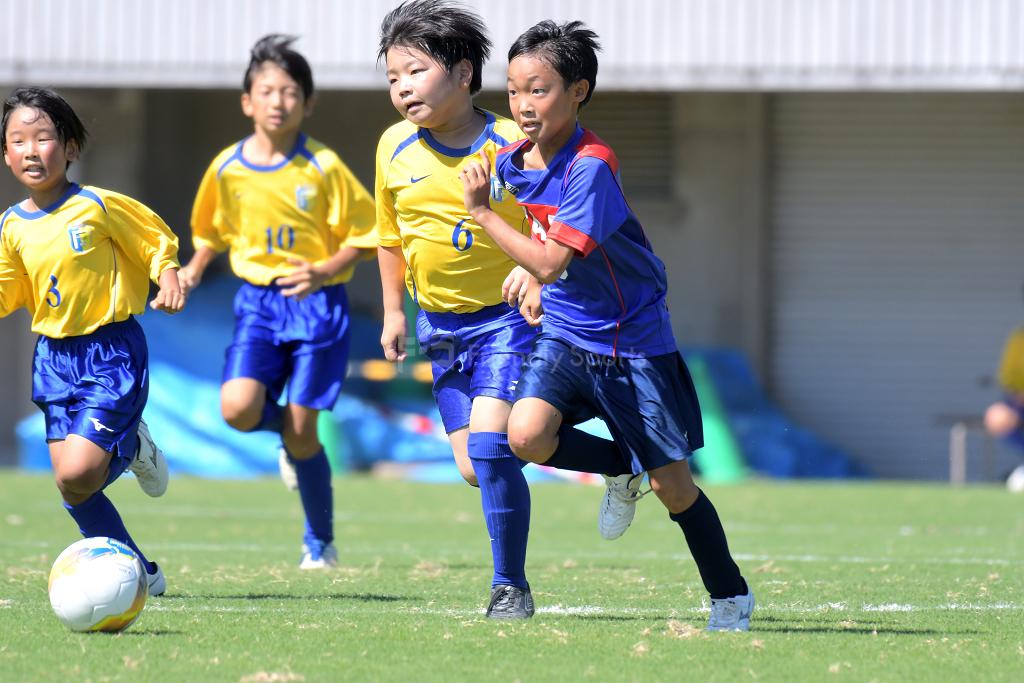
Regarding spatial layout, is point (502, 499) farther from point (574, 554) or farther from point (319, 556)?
point (574, 554)

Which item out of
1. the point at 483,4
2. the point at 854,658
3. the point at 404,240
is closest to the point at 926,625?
the point at 854,658

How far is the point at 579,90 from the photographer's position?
4977 millimetres

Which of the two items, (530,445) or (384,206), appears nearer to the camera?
(530,445)

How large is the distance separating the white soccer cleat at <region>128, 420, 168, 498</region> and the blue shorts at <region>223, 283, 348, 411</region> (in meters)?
1.07

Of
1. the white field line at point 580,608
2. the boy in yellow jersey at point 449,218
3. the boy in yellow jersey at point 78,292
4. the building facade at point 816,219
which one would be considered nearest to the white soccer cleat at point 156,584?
the boy in yellow jersey at point 78,292

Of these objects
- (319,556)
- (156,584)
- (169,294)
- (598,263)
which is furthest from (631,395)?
(319,556)

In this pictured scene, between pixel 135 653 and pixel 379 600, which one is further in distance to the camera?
pixel 379 600

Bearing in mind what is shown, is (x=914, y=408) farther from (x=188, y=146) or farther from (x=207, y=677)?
(x=207, y=677)

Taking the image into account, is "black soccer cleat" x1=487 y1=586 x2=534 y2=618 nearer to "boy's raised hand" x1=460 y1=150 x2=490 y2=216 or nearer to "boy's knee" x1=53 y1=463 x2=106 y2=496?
"boy's raised hand" x1=460 y1=150 x2=490 y2=216

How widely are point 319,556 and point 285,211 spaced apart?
1.58 meters

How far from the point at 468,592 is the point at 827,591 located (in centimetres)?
136

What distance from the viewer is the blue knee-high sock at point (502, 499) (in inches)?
203

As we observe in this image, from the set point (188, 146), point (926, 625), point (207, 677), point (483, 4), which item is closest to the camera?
point (207, 677)

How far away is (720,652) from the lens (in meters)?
4.48
